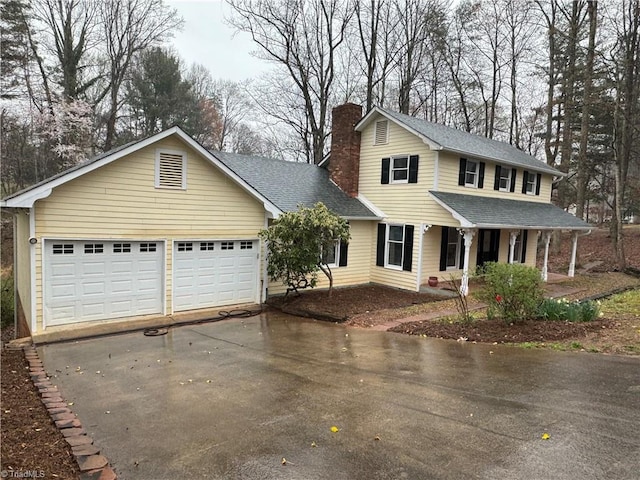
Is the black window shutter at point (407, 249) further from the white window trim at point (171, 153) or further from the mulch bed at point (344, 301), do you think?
the white window trim at point (171, 153)

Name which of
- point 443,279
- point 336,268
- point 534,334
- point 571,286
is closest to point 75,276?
point 336,268

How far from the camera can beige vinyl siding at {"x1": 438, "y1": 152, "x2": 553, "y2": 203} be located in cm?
1493

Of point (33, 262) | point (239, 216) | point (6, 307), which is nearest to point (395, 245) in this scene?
point (239, 216)

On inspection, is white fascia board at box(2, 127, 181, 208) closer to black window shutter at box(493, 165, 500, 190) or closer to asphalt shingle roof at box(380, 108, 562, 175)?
asphalt shingle roof at box(380, 108, 562, 175)

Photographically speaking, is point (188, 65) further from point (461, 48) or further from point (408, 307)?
point (408, 307)

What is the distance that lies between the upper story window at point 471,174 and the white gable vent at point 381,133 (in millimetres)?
3060

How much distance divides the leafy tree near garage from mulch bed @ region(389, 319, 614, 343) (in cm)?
367

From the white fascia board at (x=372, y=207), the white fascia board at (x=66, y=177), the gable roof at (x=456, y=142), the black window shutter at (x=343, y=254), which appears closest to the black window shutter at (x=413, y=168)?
the gable roof at (x=456, y=142)

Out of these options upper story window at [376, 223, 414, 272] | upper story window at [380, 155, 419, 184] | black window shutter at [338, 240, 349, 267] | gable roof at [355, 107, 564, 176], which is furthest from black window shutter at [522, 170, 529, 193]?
black window shutter at [338, 240, 349, 267]

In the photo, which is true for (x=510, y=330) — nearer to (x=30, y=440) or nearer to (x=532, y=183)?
(x=30, y=440)

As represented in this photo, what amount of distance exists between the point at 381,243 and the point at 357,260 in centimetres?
123

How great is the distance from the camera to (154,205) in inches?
426

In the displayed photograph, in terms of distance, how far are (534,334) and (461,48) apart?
2534 cm

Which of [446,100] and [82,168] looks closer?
[82,168]
